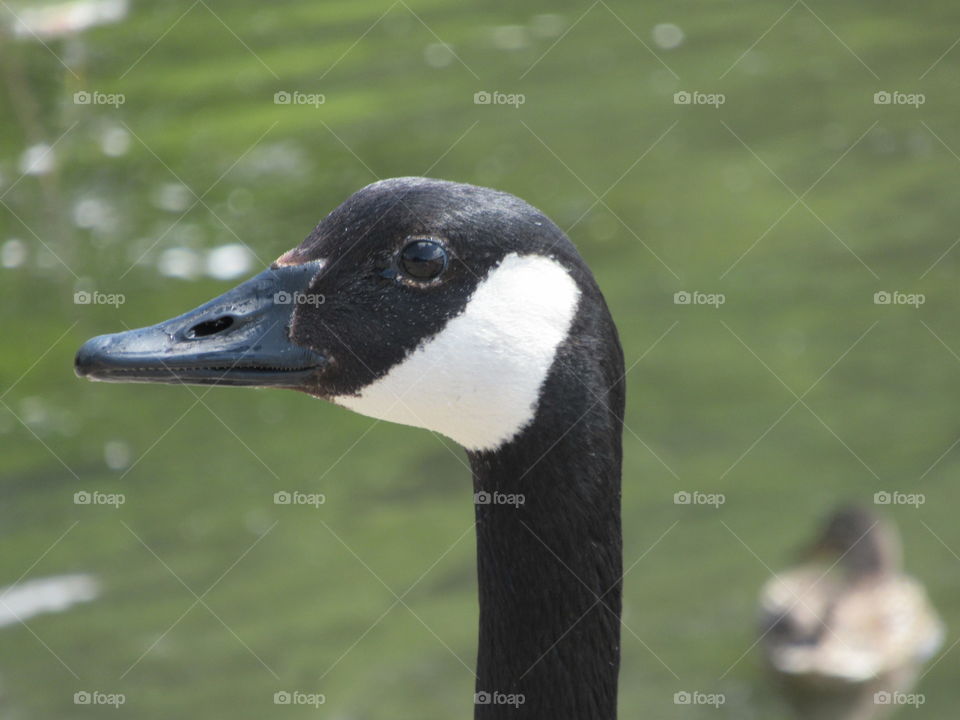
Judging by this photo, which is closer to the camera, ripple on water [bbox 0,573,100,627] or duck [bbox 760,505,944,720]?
duck [bbox 760,505,944,720]

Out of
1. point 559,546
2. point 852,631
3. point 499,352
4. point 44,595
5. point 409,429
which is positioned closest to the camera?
point 499,352

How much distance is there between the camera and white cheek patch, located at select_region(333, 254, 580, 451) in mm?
3701

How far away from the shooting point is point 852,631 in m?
8.39

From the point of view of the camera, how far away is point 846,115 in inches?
495

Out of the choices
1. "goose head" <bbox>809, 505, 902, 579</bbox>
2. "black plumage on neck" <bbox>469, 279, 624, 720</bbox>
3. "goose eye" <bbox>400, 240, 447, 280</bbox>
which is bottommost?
"black plumage on neck" <bbox>469, 279, 624, 720</bbox>

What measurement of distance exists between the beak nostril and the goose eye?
0.52 meters

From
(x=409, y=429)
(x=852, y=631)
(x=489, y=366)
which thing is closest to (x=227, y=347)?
(x=489, y=366)

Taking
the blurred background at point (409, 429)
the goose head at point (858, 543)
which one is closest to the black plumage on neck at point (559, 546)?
the blurred background at point (409, 429)

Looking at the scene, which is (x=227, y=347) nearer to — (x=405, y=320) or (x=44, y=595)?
(x=405, y=320)

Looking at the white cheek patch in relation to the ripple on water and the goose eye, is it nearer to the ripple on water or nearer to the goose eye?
the goose eye

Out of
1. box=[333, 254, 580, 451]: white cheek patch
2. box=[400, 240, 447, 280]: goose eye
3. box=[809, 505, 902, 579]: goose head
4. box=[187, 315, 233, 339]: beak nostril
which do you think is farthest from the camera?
box=[809, 505, 902, 579]: goose head

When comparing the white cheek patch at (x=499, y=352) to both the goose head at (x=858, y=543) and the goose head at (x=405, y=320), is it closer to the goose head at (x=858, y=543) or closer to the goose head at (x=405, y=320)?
the goose head at (x=405, y=320)

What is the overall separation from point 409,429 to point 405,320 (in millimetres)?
5363

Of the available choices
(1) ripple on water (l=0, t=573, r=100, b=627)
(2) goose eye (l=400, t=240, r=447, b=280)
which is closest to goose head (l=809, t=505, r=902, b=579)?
(1) ripple on water (l=0, t=573, r=100, b=627)
